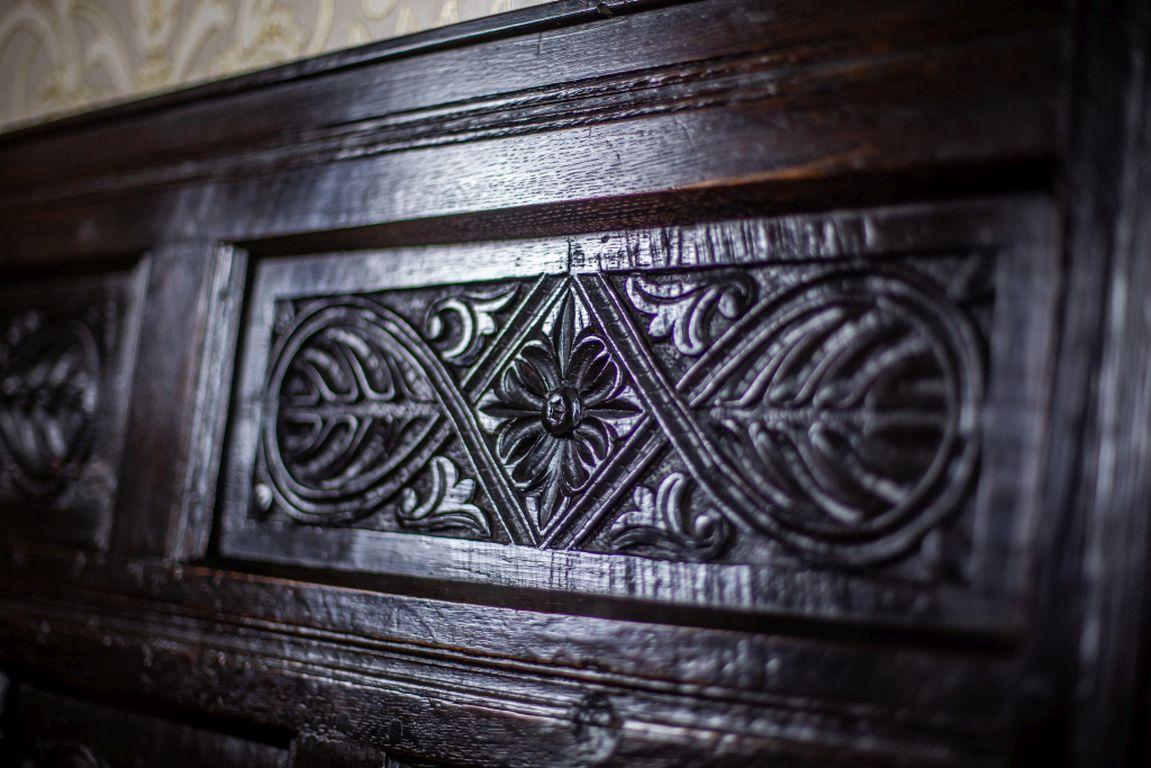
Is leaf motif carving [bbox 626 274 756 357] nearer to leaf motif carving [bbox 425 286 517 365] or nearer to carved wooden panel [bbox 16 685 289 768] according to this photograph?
leaf motif carving [bbox 425 286 517 365]

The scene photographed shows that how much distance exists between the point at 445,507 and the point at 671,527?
0.20m

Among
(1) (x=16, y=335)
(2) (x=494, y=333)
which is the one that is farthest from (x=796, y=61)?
(1) (x=16, y=335)

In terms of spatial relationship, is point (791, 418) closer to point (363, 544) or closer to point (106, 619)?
point (363, 544)

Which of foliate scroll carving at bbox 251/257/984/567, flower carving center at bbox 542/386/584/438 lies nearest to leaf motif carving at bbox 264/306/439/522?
foliate scroll carving at bbox 251/257/984/567

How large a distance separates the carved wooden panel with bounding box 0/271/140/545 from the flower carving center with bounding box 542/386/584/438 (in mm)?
478

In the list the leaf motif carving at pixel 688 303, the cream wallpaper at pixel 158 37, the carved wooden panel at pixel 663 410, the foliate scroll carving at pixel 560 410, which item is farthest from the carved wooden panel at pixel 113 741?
the cream wallpaper at pixel 158 37

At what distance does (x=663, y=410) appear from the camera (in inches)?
22.5

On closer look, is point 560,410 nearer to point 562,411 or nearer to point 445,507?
point 562,411

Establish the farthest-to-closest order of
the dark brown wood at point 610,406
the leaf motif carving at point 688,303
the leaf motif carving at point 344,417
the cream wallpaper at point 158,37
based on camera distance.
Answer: the cream wallpaper at point 158,37 < the leaf motif carving at point 344,417 < the leaf motif carving at point 688,303 < the dark brown wood at point 610,406

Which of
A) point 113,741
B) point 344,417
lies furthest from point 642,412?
point 113,741

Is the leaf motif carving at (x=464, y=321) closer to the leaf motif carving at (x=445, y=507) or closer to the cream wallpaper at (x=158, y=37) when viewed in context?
the leaf motif carving at (x=445, y=507)

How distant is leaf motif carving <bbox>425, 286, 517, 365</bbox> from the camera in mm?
656

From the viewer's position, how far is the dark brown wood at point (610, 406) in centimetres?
45

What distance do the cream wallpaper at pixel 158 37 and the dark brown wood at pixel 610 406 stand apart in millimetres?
100
